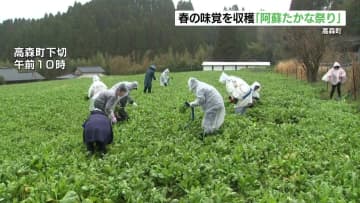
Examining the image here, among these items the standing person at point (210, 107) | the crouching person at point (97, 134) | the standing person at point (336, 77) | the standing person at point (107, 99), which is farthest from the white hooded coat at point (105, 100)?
the standing person at point (336, 77)

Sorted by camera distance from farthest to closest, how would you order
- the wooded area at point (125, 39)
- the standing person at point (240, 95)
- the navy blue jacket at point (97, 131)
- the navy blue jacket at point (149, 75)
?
the wooded area at point (125, 39)
the navy blue jacket at point (149, 75)
the standing person at point (240, 95)
the navy blue jacket at point (97, 131)

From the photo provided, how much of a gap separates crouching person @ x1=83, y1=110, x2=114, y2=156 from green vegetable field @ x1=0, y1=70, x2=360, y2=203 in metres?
0.23

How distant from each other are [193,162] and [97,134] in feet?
7.16

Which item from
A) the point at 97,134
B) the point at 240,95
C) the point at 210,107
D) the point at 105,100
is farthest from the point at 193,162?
the point at 240,95

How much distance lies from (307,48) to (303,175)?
22.1 meters

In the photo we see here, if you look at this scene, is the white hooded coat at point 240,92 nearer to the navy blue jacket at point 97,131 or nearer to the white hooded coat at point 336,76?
the navy blue jacket at point 97,131

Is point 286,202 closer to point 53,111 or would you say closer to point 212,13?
point 53,111

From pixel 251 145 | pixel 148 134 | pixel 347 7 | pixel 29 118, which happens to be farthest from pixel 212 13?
pixel 347 7

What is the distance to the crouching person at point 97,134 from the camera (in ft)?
26.7

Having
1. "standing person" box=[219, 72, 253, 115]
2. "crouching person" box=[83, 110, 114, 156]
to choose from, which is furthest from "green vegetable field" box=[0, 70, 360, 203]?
"standing person" box=[219, 72, 253, 115]

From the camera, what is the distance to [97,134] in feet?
26.7

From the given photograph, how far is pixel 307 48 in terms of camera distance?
27047 mm

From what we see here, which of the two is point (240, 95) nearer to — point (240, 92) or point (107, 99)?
point (240, 92)

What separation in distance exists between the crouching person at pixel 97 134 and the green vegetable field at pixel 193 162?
0.23 m
